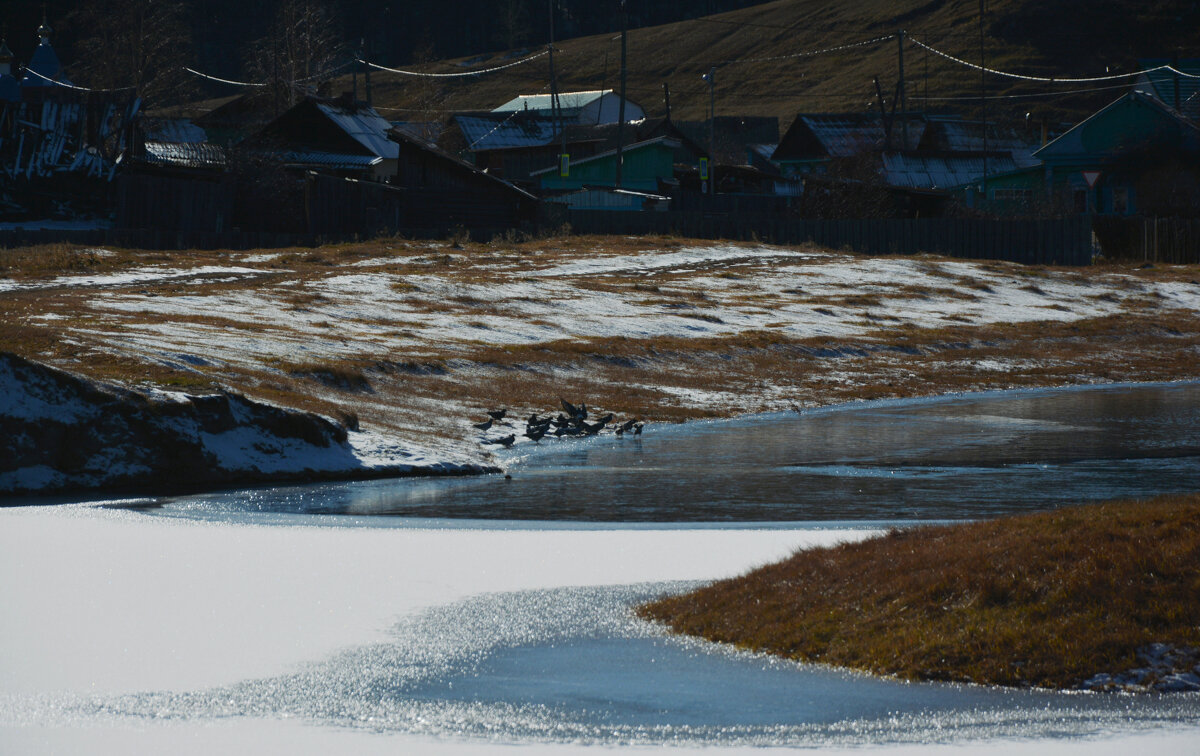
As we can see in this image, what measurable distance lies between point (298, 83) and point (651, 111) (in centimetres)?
7259

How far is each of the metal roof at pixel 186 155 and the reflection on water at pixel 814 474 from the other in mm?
41271

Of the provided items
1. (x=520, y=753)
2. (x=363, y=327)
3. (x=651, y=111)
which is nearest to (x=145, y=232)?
(x=363, y=327)

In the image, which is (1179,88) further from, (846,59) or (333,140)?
A: (846,59)

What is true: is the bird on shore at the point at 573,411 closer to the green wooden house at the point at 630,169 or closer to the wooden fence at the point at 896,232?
the wooden fence at the point at 896,232

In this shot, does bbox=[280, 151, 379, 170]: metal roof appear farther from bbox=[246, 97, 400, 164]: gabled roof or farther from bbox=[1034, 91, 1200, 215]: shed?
bbox=[1034, 91, 1200, 215]: shed

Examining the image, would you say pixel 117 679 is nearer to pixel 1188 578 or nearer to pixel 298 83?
pixel 1188 578

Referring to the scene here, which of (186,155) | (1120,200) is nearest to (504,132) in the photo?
(186,155)

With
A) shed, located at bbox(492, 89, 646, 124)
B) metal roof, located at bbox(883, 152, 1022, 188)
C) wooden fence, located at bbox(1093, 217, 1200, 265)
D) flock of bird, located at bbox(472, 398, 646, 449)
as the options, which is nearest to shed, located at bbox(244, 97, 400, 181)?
metal roof, located at bbox(883, 152, 1022, 188)

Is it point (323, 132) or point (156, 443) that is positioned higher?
point (323, 132)

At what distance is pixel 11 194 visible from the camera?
5141cm

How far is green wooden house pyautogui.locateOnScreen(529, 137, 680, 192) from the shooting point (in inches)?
2977

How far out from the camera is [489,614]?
9367mm

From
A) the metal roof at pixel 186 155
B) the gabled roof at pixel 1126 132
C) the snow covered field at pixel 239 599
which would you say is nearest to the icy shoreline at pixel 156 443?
the snow covered field at pixel 239 599

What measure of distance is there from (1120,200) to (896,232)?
18520mm
